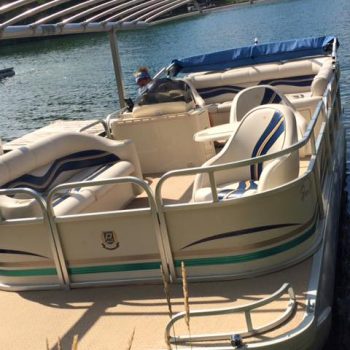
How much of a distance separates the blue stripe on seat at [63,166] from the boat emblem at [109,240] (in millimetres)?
1210

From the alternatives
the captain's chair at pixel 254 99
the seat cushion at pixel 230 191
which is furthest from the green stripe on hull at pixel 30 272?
the captain's chair at pixel 254 99

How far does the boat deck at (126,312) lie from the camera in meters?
3.59

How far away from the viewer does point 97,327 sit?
378cm

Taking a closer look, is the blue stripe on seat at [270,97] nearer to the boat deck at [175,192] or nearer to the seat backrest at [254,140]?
the boat deck at [175,192]

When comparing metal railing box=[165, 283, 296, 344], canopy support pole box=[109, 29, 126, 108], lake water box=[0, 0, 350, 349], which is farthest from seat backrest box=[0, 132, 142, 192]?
lake water box=[0, 0, 350, 349]

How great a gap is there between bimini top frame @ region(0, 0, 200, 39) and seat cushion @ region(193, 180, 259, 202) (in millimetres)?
2284

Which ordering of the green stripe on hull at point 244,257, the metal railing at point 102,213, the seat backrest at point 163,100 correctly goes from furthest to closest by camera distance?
the seat backrest at point 163,100 < the green stripe on hull at point 244,257 < the metal railing at point 102,213

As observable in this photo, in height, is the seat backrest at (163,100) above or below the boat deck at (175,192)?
above

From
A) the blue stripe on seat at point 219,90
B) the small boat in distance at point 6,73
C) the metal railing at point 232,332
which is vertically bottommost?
the small boat in distance at point 6,73

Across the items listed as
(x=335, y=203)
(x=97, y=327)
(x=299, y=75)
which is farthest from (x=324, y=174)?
(x=299, y=75)

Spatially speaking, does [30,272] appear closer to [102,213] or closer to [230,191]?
[102,213]

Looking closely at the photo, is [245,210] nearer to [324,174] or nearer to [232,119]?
[324,174]

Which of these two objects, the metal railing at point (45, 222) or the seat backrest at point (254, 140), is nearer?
the metal railing at point (45, 222)

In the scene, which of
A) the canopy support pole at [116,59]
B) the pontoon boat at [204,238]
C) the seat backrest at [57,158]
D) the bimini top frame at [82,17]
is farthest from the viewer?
the canopy support pole at [116,59]
